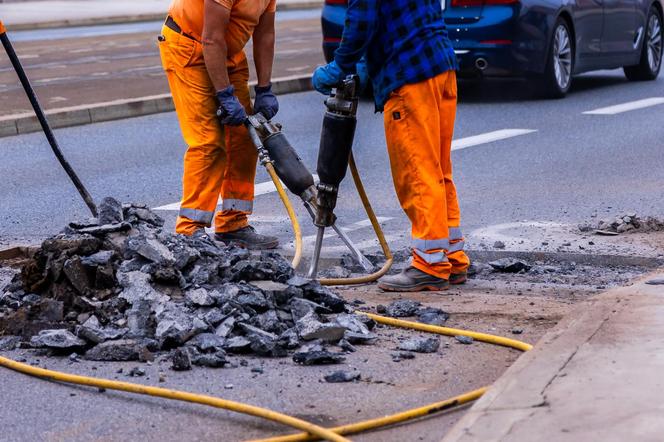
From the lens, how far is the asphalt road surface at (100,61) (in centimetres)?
1432

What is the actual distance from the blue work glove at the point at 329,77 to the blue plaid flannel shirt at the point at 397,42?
32mm

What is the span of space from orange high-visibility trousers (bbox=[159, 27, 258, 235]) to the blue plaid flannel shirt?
3.77ft

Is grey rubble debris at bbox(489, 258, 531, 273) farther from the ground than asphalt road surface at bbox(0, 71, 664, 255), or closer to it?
farther from the ground

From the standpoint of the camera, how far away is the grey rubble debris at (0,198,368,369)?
511 centimetres

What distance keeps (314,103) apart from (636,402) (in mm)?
10423

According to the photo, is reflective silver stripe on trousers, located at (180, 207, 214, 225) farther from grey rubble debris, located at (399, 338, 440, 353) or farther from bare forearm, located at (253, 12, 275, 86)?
grey rubble debris, located at (399, 338, 440, 353)

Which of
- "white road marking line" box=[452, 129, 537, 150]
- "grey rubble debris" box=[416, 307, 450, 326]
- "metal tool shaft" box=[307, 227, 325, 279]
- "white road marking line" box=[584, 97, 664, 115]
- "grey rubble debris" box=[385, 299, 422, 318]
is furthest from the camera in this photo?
"white road marking line" box=[584, 97, 664, 115]

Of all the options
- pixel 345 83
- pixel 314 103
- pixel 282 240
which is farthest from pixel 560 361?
pixel 314 103

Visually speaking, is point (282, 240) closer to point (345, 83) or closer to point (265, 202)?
point (265, 202)

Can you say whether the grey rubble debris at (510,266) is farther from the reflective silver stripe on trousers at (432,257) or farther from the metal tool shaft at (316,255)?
the metal tool shaft at (316,255)

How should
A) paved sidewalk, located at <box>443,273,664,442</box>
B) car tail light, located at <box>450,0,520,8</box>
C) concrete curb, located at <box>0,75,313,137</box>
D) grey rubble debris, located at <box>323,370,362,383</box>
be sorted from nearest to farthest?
paved sidewalk, located at <box>443,273,664,442</box> < grey rubble debris, located at <box>323,370,362,383</box> < concrete curb, located at <box>0,75,313,137</box> < car tail light, located at <box>450,0,520,8</box>

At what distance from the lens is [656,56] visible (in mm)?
15961

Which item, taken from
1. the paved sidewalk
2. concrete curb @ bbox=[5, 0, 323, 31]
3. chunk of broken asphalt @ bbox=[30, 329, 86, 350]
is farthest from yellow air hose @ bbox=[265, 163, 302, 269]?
concrete curb @ bbox=[5, 0, 323, 31]

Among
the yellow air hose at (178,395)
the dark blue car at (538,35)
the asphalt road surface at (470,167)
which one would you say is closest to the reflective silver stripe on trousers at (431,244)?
the asphalt road surface at (470,167)
